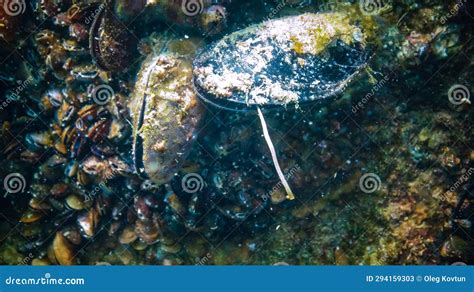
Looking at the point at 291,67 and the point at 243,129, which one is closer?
the point at 291,67

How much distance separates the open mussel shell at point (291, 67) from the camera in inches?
132

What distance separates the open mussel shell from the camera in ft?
11.0

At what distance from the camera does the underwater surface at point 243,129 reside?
3.44m

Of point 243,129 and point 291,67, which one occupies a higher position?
point 291,67

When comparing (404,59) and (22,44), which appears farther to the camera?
(22,44)

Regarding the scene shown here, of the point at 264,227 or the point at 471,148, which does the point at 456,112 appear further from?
the point at 264,227

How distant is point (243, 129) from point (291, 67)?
0.83 meters

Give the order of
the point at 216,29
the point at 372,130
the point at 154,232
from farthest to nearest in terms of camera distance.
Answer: the point at 154,232, the point at 372,130, the point at 216,29

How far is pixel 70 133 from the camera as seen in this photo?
4176 millimetres

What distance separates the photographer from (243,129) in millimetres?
3846

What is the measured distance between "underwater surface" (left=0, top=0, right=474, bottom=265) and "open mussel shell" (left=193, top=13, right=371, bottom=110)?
1 centimetres

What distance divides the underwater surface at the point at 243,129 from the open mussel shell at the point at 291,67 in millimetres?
13

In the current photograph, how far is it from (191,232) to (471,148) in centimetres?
313

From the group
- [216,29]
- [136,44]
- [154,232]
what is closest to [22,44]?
[136,44]
